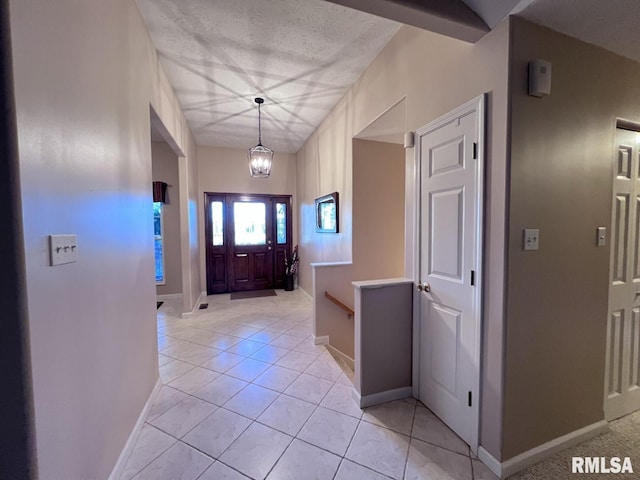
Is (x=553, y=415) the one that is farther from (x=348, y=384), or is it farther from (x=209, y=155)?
(x=209, y=155)

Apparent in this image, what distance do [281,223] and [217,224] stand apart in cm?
138

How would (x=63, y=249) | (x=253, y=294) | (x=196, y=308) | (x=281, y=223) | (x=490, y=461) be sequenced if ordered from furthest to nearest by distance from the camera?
(x=281, y=223)
(x=253, y=294)
(x=196, y=308)
(x=490, y=461)
(x=63, y=249)

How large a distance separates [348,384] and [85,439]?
1.77 metres

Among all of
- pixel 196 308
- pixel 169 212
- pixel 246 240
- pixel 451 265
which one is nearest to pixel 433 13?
pixel 451 265

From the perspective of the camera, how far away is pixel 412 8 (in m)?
1.36

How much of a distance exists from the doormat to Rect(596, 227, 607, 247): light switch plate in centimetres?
474

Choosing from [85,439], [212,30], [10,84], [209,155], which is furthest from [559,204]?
[209,155]

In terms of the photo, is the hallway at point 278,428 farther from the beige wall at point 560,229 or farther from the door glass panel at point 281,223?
the door glass panel at point 281,223

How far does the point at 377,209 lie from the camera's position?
3.28 meters

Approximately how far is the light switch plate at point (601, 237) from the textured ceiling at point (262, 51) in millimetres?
2147

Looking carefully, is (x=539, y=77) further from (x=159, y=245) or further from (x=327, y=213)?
(x=159, y=245)

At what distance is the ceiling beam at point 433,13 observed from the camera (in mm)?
1344

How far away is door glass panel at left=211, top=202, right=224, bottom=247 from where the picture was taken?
18.1 ft
